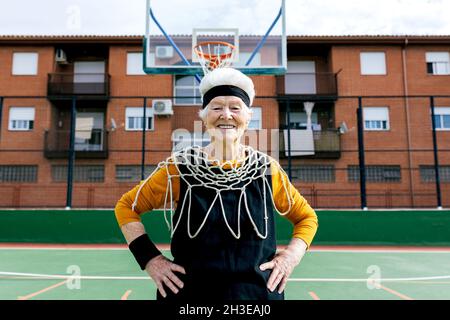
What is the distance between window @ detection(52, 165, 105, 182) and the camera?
1428 cm

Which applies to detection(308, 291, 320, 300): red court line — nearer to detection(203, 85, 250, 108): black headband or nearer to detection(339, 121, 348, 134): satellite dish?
detection(203, 85, 250, 108): black headband

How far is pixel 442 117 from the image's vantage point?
1595 centimetres

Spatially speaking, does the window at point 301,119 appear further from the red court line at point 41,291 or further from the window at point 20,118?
the red court line at point 41,291

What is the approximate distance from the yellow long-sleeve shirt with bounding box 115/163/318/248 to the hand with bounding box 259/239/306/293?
0.21ft

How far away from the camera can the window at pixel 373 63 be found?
16.5m

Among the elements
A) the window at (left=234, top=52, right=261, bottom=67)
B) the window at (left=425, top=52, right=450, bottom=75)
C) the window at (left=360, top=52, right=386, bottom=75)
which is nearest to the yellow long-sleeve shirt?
the window at (left=234, top=52, right=261, bottom=67)

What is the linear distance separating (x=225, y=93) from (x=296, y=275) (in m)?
3.45

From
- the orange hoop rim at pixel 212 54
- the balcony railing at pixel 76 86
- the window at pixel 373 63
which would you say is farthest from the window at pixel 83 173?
the window at pixel 373 63

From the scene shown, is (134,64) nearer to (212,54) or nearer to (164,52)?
(164,52)

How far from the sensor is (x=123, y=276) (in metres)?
4.21

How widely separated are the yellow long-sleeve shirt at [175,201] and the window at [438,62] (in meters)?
18.4
